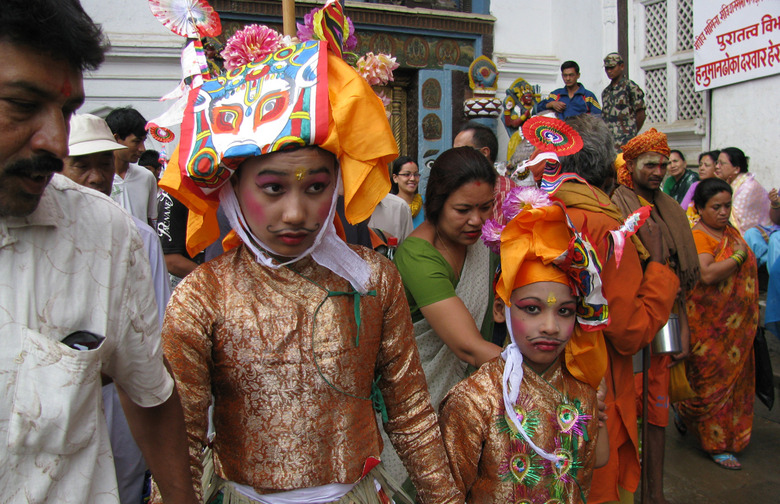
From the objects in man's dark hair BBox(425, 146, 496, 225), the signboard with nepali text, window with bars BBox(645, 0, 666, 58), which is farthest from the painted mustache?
window with bars BBox(645, 0, 666, 58)

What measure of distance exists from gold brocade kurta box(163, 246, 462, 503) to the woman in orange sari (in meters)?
3.30

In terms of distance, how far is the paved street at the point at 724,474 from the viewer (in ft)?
12.1

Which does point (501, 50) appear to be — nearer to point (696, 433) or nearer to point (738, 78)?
point (738, 78)

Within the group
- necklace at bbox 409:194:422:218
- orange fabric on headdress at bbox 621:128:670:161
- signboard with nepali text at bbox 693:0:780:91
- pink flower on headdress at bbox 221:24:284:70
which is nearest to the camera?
pink flower on headdress at bbox 221:24:284:70

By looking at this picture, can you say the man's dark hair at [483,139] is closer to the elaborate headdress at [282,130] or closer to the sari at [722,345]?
the sari at [722,345]

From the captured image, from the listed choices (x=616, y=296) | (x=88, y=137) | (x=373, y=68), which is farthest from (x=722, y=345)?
(x=88, y=137)

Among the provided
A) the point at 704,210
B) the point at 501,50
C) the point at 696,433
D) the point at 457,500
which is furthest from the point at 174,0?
the point at 501,50

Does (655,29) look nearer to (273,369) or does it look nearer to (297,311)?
(297,311)

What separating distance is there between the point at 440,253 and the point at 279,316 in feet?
3.49

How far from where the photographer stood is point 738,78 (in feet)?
24.1

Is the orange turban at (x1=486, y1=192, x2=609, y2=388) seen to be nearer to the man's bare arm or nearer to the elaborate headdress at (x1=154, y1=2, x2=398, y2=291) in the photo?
the elaborate headdress at (x1=154, y1=2, x2=398, y2=291)

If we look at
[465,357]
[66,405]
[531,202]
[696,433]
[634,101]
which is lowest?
[696,433]

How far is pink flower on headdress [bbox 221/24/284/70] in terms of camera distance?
1.63 meters

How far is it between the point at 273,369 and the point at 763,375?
4.19 metres
